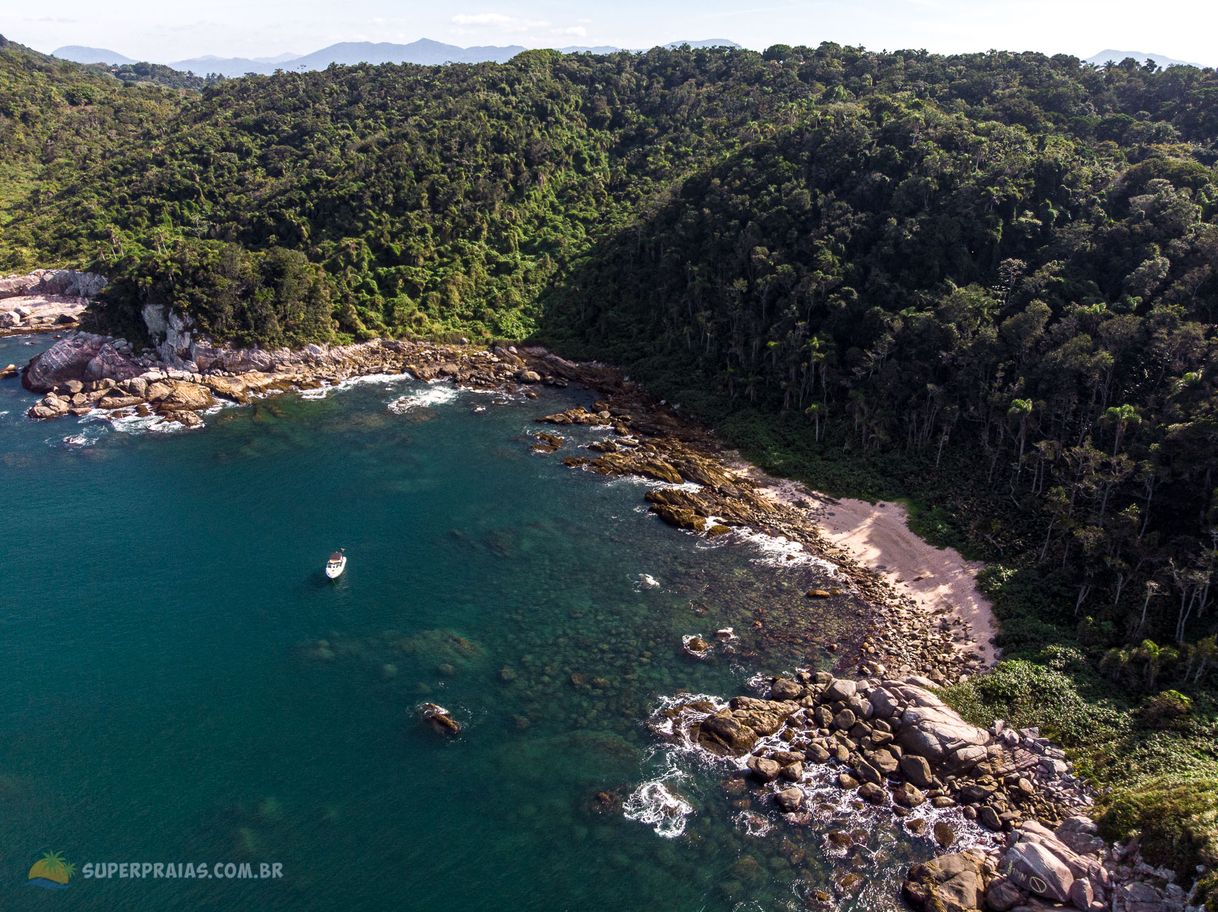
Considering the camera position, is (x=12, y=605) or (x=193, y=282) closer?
(x=12, y=605)

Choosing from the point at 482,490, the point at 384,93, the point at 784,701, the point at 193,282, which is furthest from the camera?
the point at 384,93

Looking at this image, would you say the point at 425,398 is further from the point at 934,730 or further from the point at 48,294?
the point at 48,294

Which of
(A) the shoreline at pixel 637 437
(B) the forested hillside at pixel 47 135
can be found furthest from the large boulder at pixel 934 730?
(B) the forested hillside at pixel 47 135

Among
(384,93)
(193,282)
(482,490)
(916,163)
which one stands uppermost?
(384,93)

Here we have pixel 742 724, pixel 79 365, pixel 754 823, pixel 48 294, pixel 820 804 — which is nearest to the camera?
pixel 754 823

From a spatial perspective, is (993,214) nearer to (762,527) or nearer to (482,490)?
(762,527)

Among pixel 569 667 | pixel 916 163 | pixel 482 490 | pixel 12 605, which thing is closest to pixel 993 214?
pixel 916 163

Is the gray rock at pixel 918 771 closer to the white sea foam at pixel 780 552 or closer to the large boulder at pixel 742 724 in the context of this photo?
the large boulder at pixel 742 724

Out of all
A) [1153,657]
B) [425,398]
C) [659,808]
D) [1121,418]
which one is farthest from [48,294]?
[1153,657]
